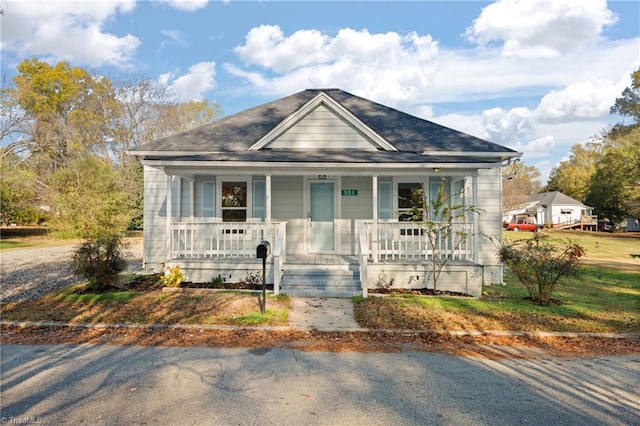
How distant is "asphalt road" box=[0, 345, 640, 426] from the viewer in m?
3.59

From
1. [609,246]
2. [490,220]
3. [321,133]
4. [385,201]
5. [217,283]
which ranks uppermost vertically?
[321,133]

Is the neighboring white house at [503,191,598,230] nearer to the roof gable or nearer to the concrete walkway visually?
the roof gable

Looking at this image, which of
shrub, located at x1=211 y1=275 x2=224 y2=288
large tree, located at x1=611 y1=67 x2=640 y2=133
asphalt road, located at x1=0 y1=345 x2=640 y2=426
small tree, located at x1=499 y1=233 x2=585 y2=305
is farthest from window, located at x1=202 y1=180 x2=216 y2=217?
large tree, located at x1=611 y1=67 x2=640 y2=133

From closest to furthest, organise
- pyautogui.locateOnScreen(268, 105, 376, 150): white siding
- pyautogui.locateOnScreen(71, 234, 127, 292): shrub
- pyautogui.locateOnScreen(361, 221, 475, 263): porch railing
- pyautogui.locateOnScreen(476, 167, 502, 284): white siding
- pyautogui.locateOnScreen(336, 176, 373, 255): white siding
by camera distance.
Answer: pyautogui.locateOnScreen(71, 234, 127, 292): shrub < pyautogui.locateOnScreen(361, 221, 475, 263): porch railing < pyautogui.locateOnScreen(476, 167, 502, 284): white siding < pyautogui.locateOnScreen(336, 176, 373, 255): white siding < pyautogui.locateOnScreen(268, 105, 376, 150): white siding

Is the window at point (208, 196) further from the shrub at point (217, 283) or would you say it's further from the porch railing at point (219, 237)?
the shrub at point (217, 283)

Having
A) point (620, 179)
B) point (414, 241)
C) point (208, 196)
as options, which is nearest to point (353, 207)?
point (414, 241)

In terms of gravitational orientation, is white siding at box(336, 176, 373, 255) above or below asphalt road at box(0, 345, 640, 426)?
above

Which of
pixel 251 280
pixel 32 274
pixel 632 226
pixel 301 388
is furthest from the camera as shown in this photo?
pixel 632 226

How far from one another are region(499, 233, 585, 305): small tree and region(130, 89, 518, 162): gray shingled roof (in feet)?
9.69

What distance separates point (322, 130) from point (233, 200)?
11.5 ft

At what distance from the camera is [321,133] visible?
11.7m

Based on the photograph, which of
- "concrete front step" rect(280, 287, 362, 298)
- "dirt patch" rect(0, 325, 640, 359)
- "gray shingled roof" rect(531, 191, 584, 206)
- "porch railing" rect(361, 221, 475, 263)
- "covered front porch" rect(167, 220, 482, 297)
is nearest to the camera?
"dirt patch" rect(0, 325, 640, 359)

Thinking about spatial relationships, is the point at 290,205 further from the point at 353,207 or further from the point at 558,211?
the point at 558,211

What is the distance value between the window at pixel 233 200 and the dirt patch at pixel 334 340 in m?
5.51
